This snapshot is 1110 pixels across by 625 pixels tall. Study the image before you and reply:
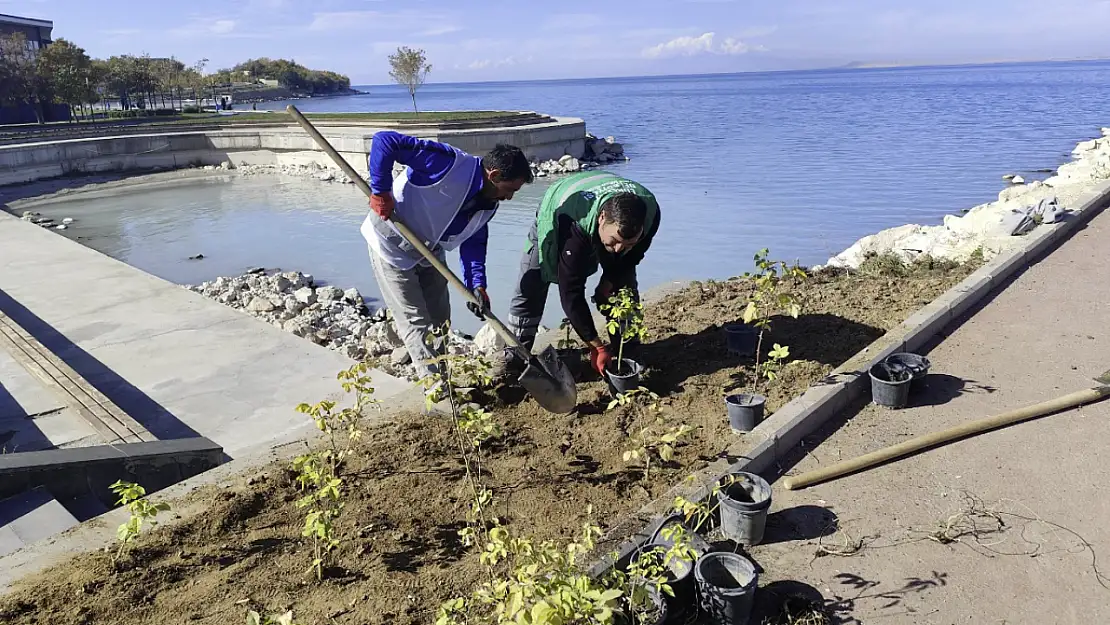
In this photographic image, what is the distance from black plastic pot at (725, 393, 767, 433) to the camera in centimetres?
364

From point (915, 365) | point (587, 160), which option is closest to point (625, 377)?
point (915, 365)

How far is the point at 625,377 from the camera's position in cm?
408

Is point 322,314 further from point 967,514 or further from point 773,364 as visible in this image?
point 967,514

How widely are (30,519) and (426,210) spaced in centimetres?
239

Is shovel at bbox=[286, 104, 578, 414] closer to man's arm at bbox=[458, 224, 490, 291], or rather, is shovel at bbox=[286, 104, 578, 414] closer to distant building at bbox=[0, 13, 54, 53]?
man's arm at bbox=[458, 224, 490, 291]

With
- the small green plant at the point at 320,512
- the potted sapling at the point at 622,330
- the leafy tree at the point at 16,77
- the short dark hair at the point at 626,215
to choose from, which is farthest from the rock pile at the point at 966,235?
the leafy tree at the point at 16,77

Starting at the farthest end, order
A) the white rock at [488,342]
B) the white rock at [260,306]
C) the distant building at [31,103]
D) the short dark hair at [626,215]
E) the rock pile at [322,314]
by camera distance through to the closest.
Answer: the distant building at [31,103] < the white rock at [260,306] < the rock pile at [322,314] < the white rock at [488,342] < the short dark hair at [626,215]

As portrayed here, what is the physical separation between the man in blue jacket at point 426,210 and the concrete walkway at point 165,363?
2.52 ft

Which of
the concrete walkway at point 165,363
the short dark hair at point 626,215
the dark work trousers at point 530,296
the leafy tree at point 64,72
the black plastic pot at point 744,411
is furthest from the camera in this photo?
the leafy tree at point 64,72

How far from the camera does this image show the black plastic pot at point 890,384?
399 centimetres

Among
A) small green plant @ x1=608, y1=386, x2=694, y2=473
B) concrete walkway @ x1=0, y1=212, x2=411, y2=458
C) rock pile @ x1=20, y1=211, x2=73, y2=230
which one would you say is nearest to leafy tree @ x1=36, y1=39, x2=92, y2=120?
rock pile @ x1=20, y1=211, x2=73, y2=230

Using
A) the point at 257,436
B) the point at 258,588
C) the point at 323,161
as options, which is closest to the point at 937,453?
the point at 258,588

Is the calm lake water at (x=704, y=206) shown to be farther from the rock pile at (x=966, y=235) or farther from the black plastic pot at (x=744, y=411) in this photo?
the black plastic pot at (x=744, y=411)

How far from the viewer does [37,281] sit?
314 inches
